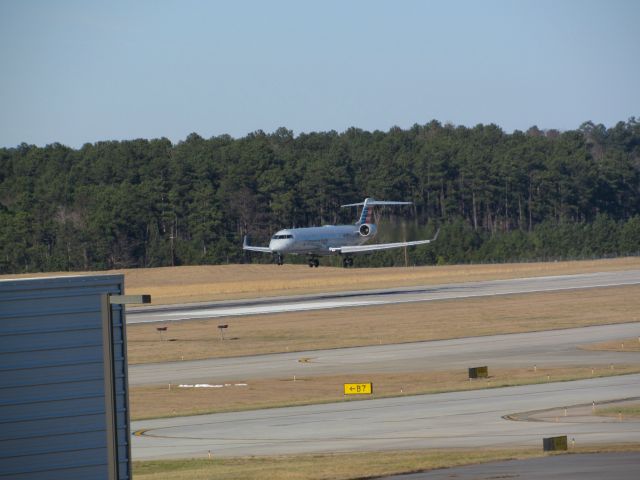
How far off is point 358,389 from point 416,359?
13.2m

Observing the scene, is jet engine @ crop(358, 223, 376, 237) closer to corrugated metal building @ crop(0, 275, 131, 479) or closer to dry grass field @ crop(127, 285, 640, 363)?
dry grass field @ crop(127, 285, 640, 363)

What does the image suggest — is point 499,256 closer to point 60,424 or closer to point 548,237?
point 548,237

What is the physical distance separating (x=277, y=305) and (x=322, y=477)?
7540 cm

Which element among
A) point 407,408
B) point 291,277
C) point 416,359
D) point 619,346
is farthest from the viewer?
point 291,277

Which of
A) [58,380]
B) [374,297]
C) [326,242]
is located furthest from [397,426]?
[326,242]

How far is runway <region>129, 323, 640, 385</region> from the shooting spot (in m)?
60.4

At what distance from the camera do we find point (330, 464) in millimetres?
34500

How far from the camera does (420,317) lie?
3499 inches

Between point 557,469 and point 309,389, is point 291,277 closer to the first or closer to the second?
point 309,389

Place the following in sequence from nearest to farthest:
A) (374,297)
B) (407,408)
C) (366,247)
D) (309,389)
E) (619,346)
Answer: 1. (407,408)
2. (309,389)
3. (619,346)
4. (374,297)
5. (366,247)

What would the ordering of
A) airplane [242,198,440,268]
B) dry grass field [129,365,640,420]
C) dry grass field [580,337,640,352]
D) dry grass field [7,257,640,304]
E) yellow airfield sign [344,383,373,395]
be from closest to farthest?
dry grass field [129,365,640,420], yellow airfield sign [344,383,373,395], dry grass field [580,337,640,352], dry grass field [7,257,640,304], airplane [242,198,440,268]

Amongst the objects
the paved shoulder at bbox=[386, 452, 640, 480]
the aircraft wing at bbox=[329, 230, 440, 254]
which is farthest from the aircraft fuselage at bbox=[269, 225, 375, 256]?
the paved shoulder at bbox=[386, 452, 640, 480]

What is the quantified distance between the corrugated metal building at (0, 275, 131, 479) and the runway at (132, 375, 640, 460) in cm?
1196

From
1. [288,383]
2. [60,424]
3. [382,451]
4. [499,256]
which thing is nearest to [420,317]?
[288,383]
